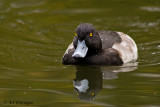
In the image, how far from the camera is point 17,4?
48.8 ft

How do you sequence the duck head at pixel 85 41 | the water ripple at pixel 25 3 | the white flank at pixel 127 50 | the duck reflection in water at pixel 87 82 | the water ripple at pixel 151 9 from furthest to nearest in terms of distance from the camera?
the water ripple at pixel 25 3 → the water ripple at pixel 151 9 → the white flank at pixel 127 50 → the duck head at pixel 85 41 → the duck reflection in water at pixel 87 82

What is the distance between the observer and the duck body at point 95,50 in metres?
8.78

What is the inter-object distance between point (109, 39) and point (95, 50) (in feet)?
3.35

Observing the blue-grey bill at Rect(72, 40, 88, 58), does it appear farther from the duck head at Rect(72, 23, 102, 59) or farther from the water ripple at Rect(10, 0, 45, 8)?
the water ripple at Rect(10, 0, 45, 8)

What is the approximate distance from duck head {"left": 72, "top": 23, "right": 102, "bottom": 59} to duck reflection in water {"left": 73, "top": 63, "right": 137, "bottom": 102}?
0.38 metres

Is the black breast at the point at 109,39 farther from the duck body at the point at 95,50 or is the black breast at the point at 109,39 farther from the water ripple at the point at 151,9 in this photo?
the water ripple at the point at 151,9

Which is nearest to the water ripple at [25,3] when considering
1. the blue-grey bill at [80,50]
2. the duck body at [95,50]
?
the duck body at [95,50]

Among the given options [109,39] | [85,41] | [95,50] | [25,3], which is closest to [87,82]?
[85,41]

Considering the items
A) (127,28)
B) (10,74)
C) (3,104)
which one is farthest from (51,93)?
(127,28)

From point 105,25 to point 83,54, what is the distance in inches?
177

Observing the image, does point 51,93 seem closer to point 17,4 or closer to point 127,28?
point 127,28

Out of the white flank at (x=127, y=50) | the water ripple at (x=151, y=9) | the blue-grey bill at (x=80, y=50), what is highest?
the water ripple at (x=151, y=9)

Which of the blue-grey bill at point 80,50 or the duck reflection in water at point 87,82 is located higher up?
the blue-grey bill at point 80,50

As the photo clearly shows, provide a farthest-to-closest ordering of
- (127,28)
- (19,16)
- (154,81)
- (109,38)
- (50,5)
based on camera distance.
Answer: (50,5) → (19,16) → (127,28) → (109,38) → (154,81)
